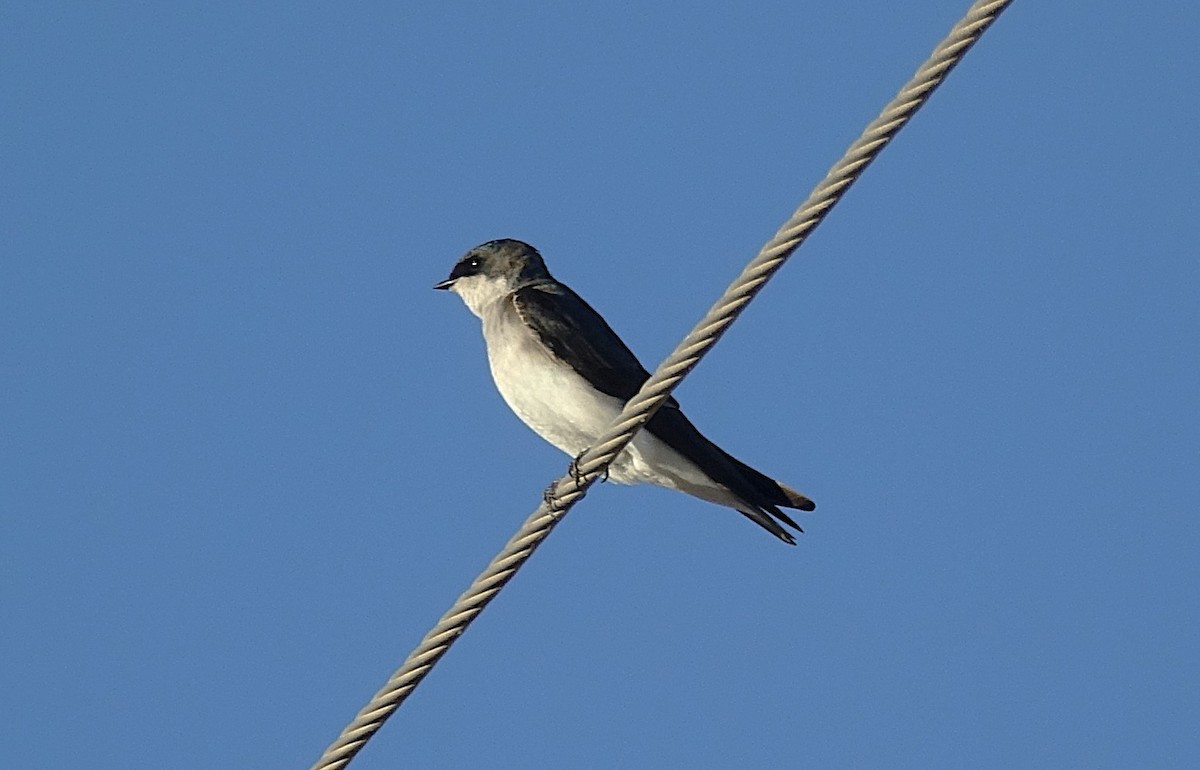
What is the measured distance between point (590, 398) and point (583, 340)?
0.34 m

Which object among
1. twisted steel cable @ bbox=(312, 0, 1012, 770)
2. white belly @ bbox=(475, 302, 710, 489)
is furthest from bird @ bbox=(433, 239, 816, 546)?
twisted steel cable @ bbox=(312, 0, 1012, 770)

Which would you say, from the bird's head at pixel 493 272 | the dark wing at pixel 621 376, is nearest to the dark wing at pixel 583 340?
the dark wing at pixel 621 376

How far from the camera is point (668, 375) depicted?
5062 mm

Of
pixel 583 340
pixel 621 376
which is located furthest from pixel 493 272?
pixel 621 376

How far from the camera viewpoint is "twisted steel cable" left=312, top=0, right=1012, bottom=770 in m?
4.49

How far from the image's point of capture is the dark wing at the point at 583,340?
8.14m

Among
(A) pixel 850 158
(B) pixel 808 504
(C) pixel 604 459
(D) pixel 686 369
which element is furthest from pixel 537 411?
(A) pixel 850 158

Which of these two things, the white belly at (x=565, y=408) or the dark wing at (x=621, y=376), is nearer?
the dark wing at (x=621, y=376)

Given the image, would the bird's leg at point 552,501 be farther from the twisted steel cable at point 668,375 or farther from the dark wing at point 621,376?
the dark wing at point 621,376

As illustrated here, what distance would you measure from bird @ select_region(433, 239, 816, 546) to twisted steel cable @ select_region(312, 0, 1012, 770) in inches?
68.5

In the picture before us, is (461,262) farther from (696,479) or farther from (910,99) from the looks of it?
(910,99)

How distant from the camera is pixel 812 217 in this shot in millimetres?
4719

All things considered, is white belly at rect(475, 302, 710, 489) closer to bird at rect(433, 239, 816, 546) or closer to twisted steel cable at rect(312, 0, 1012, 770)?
bird at rect(433, 239, 816, 546)

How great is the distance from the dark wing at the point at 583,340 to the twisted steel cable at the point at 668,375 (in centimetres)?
220
